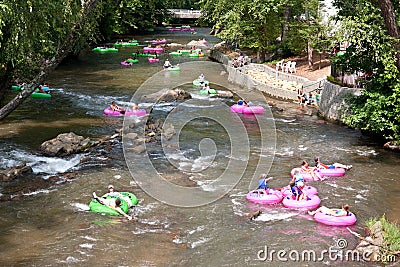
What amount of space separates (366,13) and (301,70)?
45.0 ft

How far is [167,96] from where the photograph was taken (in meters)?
28.1

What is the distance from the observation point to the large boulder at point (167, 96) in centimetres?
2781

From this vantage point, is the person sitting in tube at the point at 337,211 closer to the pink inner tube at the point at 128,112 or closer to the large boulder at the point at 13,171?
the large boulder at the point at 13,171

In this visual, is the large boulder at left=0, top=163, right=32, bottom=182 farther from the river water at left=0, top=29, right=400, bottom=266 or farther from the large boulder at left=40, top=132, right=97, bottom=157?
the large boulder at left=40, top=132, right=97, bottom=157

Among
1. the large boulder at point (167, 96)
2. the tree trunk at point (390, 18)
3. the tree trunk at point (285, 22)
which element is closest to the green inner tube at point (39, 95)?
the large boulder at point (167, 96)

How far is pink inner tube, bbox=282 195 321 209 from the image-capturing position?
45.8ft

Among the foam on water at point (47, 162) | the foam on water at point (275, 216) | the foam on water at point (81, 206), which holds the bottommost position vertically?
the foam on water at point (275, 216)

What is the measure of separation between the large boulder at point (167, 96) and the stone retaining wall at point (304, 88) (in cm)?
467

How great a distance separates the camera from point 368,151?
1884cm

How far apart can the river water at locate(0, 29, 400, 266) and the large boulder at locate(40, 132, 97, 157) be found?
15.0 inches

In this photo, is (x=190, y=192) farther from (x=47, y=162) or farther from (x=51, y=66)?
(x=51, y=66)

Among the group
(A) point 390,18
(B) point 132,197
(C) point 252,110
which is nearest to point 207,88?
(C) point 252,110

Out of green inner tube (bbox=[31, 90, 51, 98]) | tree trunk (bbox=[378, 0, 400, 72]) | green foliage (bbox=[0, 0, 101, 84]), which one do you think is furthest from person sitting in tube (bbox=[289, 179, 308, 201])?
green inner tube (bbox=[31, 90, 51, 98])

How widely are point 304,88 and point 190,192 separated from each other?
14.7m
